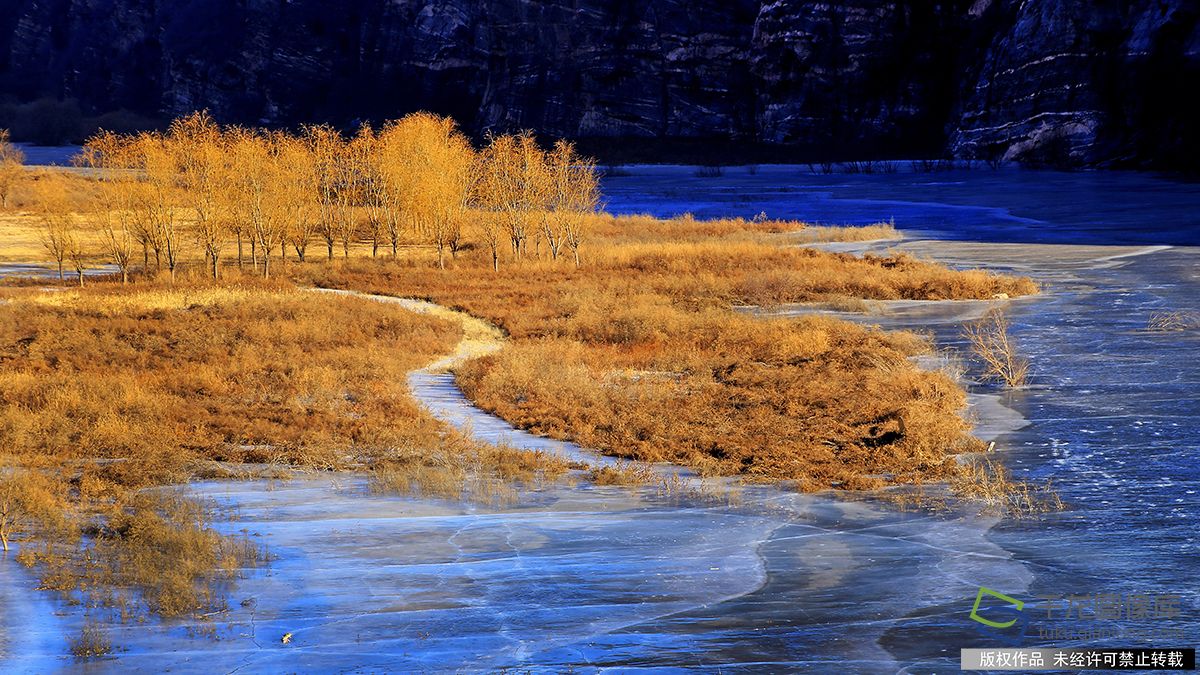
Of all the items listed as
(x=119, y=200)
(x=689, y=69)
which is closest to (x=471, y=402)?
(x=119, y=200)

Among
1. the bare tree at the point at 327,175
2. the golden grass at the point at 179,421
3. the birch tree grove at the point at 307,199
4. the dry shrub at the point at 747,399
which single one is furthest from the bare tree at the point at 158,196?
the dry shrub at the point at 747,399

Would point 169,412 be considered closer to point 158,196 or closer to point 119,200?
point 158,196

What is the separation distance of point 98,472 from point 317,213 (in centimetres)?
3707

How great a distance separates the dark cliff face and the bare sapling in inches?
2408

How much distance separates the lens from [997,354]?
23.5 m

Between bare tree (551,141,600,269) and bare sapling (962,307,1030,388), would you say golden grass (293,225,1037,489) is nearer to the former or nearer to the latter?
bare sapling (962,307,1030,388)

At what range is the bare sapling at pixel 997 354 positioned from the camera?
21250 mm

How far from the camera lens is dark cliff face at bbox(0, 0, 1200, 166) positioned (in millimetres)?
86562

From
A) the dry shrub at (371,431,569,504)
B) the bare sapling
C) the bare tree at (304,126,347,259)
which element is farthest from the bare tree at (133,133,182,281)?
the dry shrub at (371,431,569,504)

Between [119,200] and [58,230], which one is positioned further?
[119,200]

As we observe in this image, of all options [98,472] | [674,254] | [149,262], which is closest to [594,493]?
[98,472]

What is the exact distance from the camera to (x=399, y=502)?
14.6 meters

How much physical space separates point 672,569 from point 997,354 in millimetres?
13627

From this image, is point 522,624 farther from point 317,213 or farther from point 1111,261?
point 317,213
